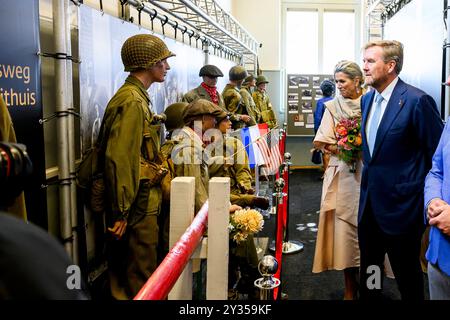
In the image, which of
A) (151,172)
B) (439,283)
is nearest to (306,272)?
(151,172)

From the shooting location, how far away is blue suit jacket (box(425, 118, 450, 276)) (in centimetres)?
174

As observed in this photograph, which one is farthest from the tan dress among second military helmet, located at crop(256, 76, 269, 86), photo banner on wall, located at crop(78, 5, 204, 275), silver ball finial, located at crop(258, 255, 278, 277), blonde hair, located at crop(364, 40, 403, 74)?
second military helmet, located at crop(256, 76, 269, 86)

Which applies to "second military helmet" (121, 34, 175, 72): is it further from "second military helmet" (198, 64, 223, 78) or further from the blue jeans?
"second military helmet" (198, 64, 223, 78)

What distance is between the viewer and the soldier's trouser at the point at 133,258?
258 cm

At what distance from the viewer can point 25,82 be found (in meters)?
2.03

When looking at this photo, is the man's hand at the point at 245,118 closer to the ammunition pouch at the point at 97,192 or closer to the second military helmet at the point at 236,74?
the second military helmet at the point at 236,74

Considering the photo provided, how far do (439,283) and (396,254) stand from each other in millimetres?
734

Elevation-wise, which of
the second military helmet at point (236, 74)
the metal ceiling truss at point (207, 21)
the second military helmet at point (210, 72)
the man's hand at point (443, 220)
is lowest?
the man's hand at point (443, 220)

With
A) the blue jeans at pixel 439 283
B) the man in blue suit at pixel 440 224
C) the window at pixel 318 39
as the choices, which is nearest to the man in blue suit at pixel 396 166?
the man in blue suit at pixel 440 224

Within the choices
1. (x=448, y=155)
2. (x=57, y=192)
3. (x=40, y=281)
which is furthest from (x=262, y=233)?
(x=40, y=281)

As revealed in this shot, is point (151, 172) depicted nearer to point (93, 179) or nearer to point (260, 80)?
point (93, 179)

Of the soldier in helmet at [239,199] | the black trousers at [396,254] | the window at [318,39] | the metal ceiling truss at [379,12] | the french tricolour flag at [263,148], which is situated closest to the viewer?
the black trousers at [396,254]

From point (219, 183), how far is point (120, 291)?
1440 millimetres

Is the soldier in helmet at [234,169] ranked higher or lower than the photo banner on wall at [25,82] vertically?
lower
